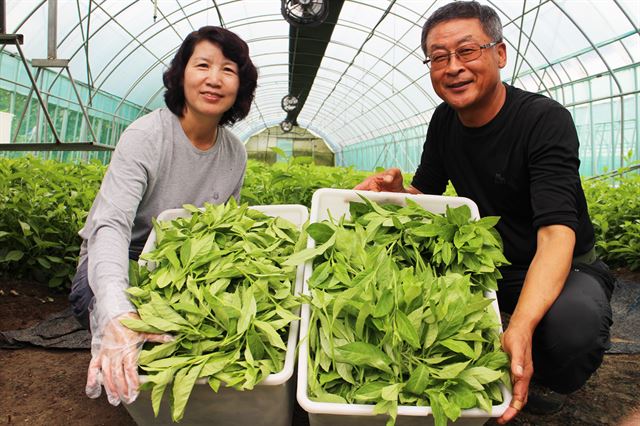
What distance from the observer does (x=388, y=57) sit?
15.9 m

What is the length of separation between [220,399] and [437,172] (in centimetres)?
153

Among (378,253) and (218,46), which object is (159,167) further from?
(378,253)

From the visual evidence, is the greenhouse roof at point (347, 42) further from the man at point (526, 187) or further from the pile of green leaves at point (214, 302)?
the pile of green leaves at point (214, 302)

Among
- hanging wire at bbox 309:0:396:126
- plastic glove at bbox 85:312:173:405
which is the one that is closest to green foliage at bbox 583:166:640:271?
plastic glove at bbox 85:312:173:405

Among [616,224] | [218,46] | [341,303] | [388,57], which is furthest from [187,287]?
[388,57]

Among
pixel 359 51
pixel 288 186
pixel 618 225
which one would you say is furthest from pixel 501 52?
pixel 359 51

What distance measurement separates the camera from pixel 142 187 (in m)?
1.86

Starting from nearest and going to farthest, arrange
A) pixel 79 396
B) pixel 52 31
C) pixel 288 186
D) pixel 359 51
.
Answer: pixel 79 396 < pixel 288 186 < pixel 52 31 < pixel 359 51

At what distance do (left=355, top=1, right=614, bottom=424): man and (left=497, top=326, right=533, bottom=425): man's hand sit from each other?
13 millimetres

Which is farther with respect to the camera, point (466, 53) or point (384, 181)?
point (384, 181)

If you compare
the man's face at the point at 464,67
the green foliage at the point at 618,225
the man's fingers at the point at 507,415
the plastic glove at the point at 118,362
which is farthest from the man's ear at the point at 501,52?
the green foliage at the point at 618,225

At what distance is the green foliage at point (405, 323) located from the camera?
47.8 inches

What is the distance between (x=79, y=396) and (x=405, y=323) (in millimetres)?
1527

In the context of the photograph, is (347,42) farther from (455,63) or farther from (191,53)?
(455,63)
